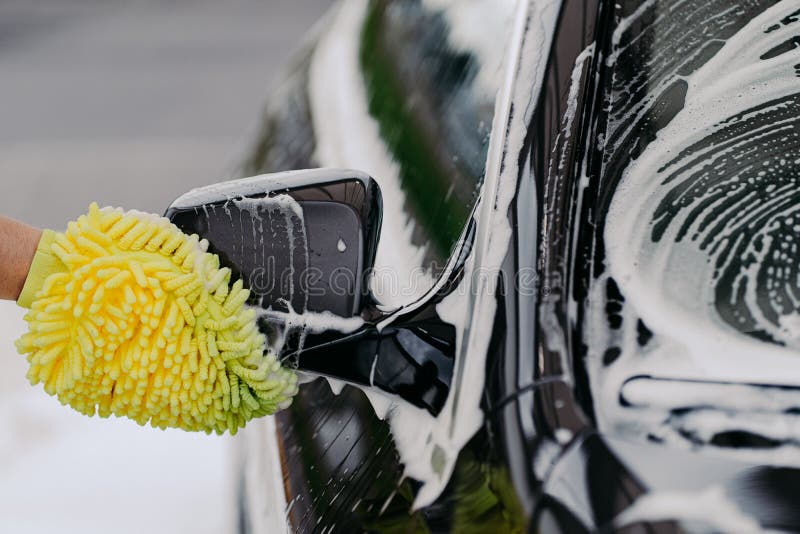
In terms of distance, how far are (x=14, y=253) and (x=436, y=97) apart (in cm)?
65

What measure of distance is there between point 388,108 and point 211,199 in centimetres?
57

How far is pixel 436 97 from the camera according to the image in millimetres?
1210

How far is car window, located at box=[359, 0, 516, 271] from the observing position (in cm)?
98

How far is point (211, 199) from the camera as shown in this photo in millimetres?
808

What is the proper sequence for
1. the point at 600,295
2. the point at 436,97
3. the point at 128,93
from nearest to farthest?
1. the point at 600,295
2. the point at 436,97
3. the point at 128,93

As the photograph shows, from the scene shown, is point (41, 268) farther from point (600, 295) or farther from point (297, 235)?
point (600, 295)

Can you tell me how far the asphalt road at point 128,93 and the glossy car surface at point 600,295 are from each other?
1.23 meters

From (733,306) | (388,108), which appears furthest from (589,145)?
(388,108)

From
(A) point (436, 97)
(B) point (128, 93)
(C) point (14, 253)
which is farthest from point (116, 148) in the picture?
(C) point (14, 253)

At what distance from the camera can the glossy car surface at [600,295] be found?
624 millimetres

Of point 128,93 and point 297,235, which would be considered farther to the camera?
point 128,93

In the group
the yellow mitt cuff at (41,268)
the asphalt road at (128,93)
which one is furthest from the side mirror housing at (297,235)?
the asphalt road at (128,93)

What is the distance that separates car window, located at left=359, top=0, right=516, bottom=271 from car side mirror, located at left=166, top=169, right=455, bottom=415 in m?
0.15

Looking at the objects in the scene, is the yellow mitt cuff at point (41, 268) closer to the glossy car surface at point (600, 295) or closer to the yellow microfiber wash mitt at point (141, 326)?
the yellow microfiber wash mitt at point (141, 326)
